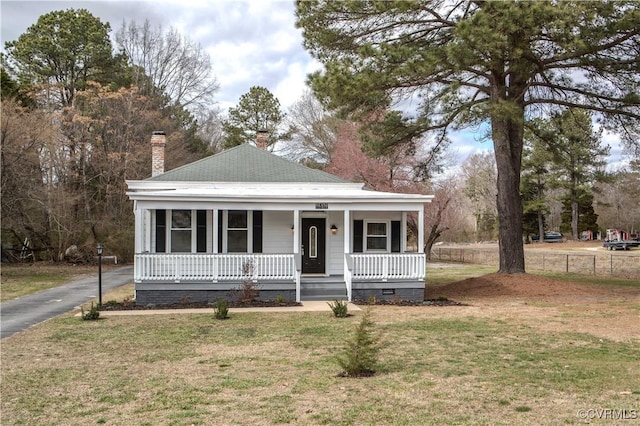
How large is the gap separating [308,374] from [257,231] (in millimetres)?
10134

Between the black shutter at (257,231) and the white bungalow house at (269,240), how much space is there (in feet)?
0.10

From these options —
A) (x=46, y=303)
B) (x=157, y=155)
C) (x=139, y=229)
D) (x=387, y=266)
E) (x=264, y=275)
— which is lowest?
(x=46, y=303)

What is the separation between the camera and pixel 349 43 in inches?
709

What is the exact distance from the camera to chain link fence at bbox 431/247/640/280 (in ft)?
84.8

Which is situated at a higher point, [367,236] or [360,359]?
[367,236]

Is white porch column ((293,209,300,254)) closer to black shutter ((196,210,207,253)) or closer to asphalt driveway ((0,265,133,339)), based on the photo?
black shutter ((196,210,207,253))

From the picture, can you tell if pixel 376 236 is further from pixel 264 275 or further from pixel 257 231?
pixel 264 275

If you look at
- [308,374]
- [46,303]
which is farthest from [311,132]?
[308,374]

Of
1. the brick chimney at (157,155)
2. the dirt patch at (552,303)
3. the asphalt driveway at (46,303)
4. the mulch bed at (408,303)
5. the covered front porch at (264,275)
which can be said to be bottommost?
the asphalt driveway at (46,303)

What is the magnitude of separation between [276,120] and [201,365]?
144 ft

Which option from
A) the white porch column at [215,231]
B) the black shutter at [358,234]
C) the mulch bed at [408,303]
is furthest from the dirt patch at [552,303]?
the white porch column at [215,231]

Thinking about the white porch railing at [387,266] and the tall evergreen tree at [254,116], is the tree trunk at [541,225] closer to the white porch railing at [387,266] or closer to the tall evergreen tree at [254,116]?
the tall evergreen tree at [254,116]

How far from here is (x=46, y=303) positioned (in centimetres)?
1620

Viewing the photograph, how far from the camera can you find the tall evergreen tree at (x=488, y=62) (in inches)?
563
